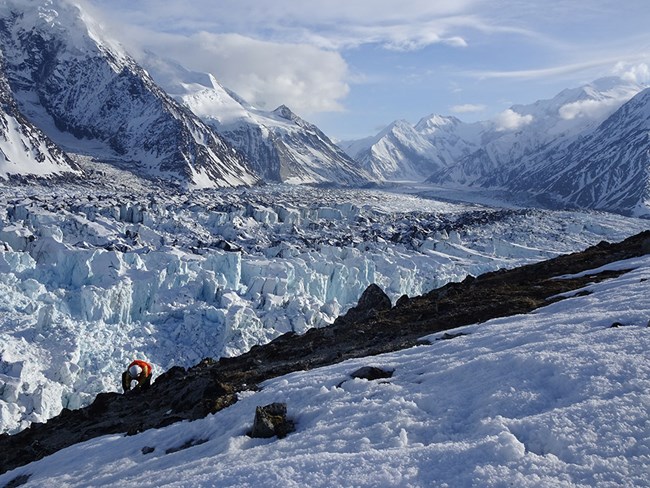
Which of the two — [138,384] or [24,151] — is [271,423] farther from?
[24,151]

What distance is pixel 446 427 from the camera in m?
6.56

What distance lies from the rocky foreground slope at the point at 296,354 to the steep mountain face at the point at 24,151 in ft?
432

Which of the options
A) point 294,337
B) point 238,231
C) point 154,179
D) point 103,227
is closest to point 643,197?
point 154,179

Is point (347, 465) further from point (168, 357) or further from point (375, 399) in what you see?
point (168, 357)

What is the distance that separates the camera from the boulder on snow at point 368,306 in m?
17.5

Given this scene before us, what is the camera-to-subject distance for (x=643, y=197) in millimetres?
193125

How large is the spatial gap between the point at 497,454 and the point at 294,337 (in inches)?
416

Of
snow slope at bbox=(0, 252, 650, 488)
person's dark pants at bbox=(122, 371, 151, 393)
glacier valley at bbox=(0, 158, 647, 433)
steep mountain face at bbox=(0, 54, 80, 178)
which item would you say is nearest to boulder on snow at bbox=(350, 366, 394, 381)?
snow slope at bbox=(0, 252, 650, 488)

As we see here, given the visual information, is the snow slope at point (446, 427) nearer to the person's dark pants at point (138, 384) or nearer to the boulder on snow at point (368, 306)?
the person's dark pants at point (138, 384)

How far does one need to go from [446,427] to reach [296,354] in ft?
23.6

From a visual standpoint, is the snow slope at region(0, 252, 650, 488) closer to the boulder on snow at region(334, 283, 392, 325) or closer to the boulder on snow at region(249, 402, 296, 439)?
the boulder on snow at region(249, 402, 296, 439)

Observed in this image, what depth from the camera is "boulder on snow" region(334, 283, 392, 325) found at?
17.5m

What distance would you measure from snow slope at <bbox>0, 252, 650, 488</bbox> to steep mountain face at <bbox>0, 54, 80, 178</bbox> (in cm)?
13668

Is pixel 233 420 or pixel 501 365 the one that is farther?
pixel 233 420
